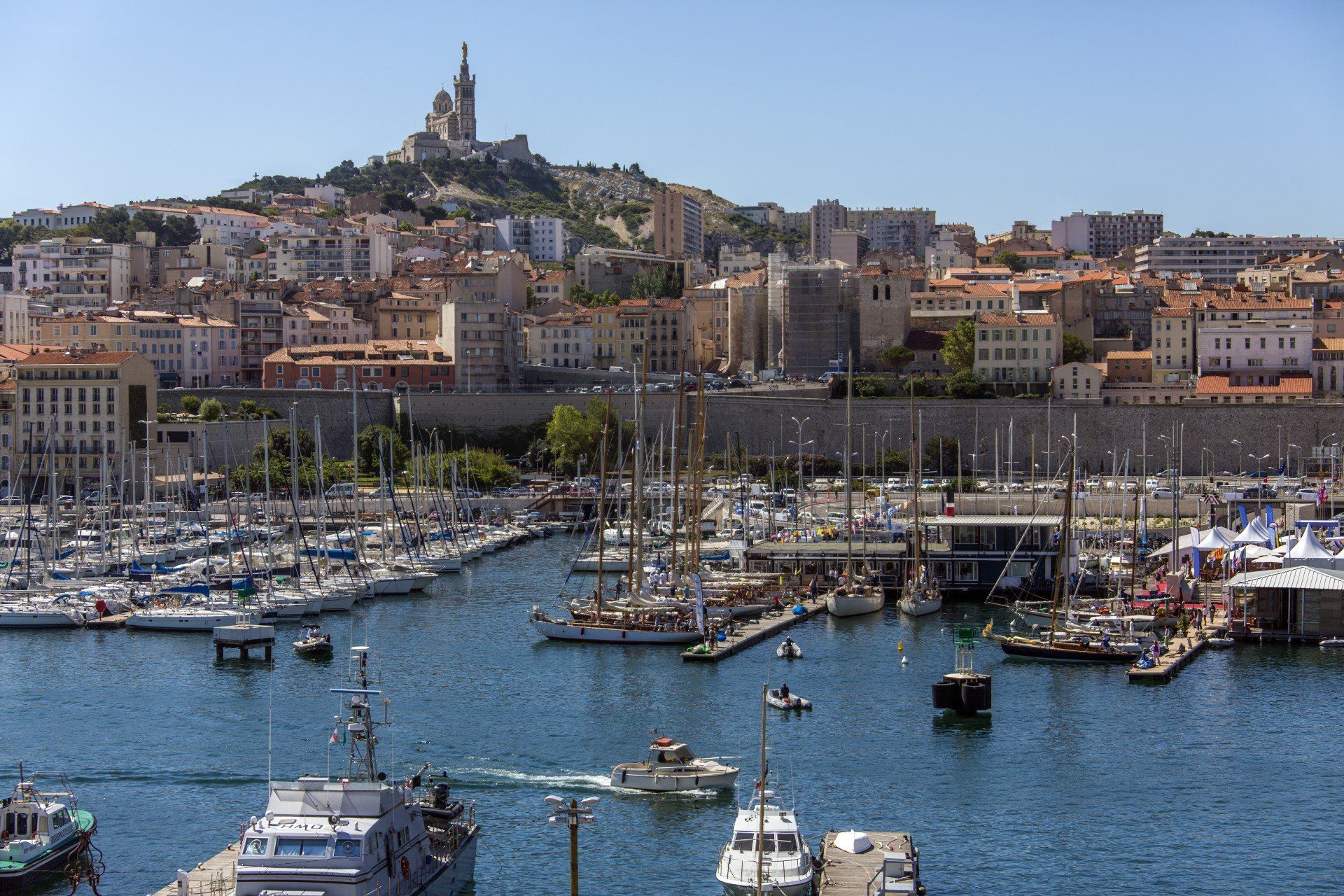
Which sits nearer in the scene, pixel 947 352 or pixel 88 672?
pixel 88 672

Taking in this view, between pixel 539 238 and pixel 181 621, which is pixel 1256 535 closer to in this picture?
pixel 181 621

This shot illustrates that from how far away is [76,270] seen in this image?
317ft

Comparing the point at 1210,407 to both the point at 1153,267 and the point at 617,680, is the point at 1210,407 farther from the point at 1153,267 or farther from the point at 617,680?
the point at 1153,267

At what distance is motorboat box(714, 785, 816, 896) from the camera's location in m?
19.1

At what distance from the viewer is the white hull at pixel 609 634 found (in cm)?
3550

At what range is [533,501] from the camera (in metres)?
62.0

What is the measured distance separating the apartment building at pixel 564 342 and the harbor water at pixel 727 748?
44.6 meters

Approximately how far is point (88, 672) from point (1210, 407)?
4309 centimetres

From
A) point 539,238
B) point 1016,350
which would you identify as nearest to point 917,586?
point 1016,350

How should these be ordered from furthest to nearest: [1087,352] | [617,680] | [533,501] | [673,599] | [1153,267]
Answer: [1153,267] → [1087,352] → [533,501] → [673,599] → [617,680]

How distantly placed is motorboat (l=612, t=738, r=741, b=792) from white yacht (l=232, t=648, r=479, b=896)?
213 inches

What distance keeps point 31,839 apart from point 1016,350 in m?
55.1

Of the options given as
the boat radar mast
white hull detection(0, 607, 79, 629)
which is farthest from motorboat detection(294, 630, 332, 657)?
the boat radar mast

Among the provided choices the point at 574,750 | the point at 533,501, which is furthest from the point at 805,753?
the point at 533,501
